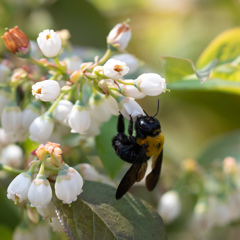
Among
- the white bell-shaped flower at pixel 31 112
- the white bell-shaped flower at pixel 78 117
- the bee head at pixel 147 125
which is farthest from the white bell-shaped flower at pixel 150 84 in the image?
the white bell-shaped flower at pixel 31 112

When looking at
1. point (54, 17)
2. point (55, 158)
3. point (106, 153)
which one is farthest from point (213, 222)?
point (54, 17)

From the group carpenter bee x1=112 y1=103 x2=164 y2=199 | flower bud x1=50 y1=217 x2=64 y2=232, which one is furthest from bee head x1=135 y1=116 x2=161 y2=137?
flower bud x1=50 y1=217 x2=64 y2=232

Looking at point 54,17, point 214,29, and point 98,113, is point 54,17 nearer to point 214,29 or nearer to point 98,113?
point 214,29

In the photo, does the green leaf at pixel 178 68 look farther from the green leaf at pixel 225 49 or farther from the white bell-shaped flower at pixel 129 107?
the white bell-shaped flower at pixel 129 107

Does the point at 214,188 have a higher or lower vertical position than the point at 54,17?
lower

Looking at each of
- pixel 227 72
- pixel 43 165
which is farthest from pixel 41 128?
pixel 227 72

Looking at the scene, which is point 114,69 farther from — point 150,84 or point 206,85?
point 206,85
